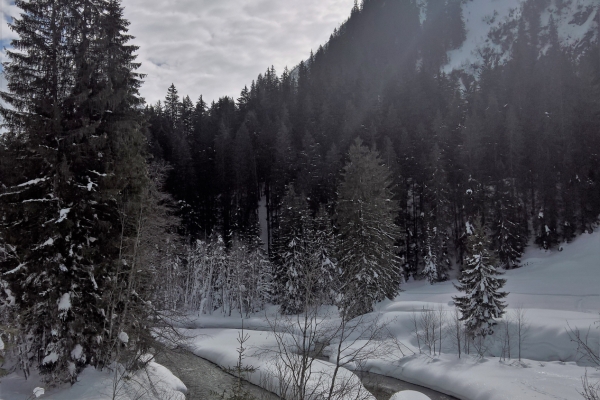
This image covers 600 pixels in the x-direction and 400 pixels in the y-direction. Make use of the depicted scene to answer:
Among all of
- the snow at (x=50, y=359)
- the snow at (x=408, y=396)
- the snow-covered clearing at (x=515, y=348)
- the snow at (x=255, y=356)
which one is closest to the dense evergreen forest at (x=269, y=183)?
the snow at (x=50, y=359)

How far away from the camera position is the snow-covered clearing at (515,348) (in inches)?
754

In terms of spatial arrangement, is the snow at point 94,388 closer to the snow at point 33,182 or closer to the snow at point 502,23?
the snow at point 33,182

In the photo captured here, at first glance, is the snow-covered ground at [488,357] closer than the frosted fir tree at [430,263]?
Yes

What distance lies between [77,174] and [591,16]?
386 feet

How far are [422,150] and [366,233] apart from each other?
2928 centimetres

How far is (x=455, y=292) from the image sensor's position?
36.6 metres

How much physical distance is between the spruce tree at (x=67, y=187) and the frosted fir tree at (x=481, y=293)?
731 inches

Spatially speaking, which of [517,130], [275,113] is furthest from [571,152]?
[275,113]

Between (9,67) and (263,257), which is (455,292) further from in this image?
(9,67)

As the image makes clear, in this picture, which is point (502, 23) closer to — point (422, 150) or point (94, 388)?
point (422, 150)

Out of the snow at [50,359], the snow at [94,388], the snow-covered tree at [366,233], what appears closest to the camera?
the snow at [94,388]

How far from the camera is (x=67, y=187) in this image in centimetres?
1583

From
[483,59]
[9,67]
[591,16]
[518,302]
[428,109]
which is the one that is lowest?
[518,302]

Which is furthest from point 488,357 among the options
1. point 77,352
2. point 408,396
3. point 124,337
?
point 77,352
